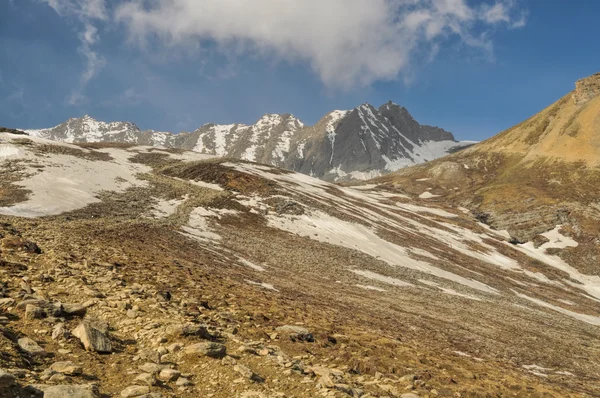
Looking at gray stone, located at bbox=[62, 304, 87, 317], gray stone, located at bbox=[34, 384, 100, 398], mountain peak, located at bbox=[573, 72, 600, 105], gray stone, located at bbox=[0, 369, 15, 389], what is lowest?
gray stone, located at bbox=[62, 304, 87, 317]

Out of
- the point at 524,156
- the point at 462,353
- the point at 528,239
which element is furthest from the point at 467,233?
the point at 524,156

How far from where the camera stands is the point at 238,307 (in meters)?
14.7

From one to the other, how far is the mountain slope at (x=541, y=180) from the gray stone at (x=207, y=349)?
4203 inches

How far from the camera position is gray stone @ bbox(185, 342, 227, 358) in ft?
30.9

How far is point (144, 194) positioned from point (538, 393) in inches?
1952

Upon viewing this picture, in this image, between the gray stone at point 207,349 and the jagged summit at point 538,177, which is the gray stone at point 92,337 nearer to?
the gray stone at point 207,349

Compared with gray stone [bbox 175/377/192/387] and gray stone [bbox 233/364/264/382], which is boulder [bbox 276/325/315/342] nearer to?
gray stone [bbox 233/364/264/382]

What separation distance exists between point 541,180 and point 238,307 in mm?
170299

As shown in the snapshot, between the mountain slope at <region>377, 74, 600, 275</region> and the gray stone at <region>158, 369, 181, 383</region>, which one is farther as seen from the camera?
the mountain slope at <region>377, 74, 600, 275</region>

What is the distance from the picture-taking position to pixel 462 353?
17453 mm

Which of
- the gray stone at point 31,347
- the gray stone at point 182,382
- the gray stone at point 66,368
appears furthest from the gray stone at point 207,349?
the gray stone at point 31,347

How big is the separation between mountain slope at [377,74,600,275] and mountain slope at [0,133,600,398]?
229ft

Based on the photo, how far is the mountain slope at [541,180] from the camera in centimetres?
11319

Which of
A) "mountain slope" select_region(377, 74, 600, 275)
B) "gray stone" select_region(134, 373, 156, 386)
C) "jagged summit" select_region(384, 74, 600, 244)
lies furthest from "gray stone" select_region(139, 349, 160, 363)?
"jagged summit" select_region(384, 74, 600, 244)
